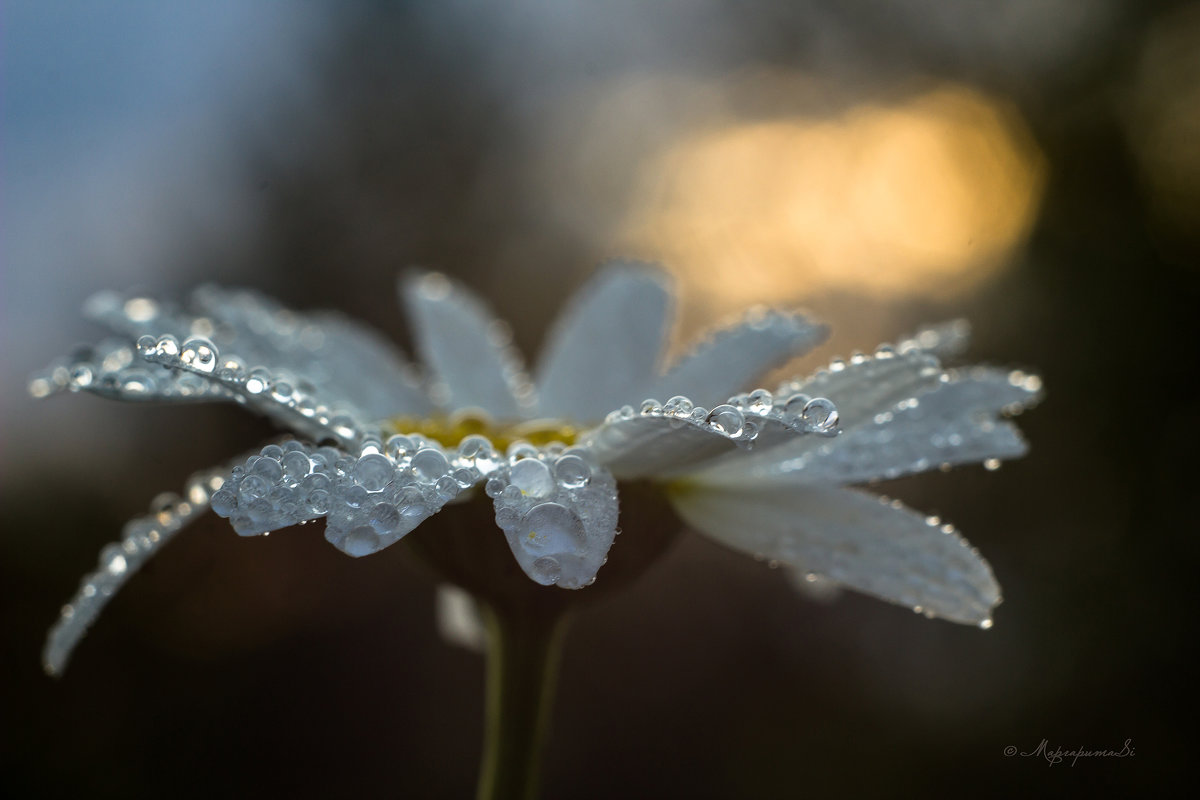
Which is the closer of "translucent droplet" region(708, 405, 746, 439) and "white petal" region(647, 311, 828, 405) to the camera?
"translucent droplet" region(708, 405, 746, 439)

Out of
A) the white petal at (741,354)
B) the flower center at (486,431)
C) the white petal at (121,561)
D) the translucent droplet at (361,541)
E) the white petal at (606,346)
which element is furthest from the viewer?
the white petal at (606,346)

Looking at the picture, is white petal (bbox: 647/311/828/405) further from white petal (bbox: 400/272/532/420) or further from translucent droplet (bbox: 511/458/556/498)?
translucent droplet (bbox: 511/458/556/498)

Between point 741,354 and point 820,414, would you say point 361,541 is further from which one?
point 741,354

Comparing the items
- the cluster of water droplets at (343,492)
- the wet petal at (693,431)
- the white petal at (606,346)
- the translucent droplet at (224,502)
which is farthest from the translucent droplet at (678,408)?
the white petal at (606,346)

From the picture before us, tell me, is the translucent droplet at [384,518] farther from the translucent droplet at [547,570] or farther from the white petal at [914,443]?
the white petal at [914,443]

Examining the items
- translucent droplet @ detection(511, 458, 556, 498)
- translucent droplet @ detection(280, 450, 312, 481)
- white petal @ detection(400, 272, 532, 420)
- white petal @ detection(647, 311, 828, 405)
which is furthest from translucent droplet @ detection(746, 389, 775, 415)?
white petal @ detection(400, 272, 532, 420)

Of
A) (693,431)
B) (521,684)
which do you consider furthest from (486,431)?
(693,431)
